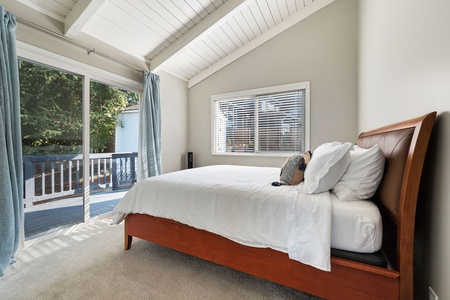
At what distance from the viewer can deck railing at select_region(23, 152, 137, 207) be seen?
88.4 inches

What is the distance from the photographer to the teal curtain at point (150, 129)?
321cm

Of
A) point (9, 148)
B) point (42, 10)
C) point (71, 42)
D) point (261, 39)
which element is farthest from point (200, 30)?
point (9, 148)

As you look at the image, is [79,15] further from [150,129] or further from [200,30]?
[150,129]

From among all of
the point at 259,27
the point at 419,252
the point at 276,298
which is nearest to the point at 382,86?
the point at 419,252

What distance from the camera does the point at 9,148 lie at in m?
1.78

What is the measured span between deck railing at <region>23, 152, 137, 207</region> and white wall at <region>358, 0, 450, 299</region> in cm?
341

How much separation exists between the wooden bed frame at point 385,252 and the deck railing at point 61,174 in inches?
81.3

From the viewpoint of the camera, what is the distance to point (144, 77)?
3199 millimetres

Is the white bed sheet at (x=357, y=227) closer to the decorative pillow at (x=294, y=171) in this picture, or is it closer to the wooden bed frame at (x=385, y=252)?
the wooden bed frame at (x=385, y=252)

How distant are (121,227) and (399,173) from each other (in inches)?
117

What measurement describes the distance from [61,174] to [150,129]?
51.5 inches

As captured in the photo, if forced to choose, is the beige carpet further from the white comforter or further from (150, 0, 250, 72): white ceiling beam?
(150, 0, 250, 72): white ceiling beam

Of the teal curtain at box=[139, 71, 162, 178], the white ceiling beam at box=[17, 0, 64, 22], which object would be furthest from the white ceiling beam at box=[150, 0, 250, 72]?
the white ceiling beam at box=[17, 0, 64, 22]

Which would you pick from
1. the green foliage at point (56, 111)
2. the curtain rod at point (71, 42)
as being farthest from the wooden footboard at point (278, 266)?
the curtain rod at point (71, 42)
